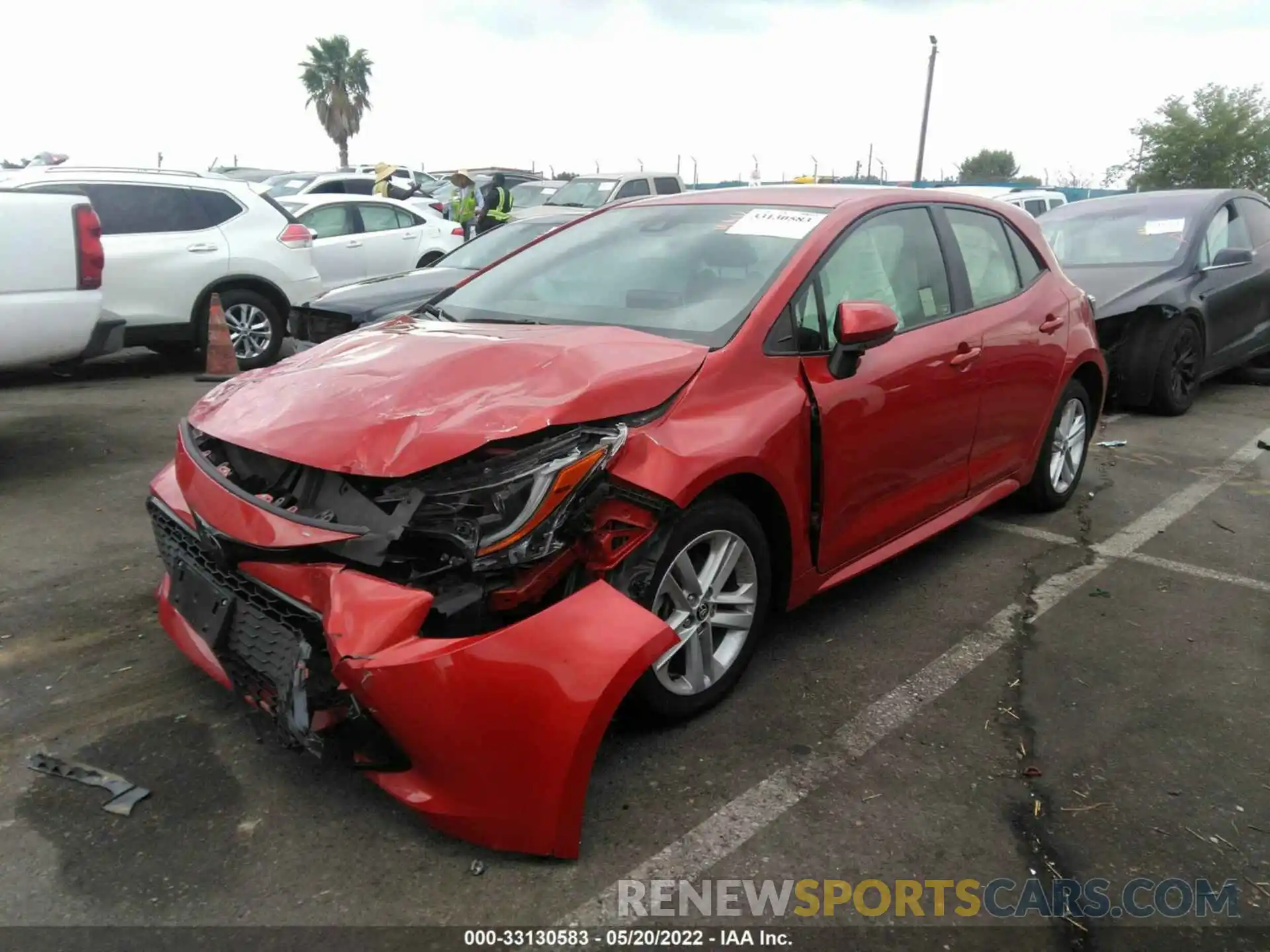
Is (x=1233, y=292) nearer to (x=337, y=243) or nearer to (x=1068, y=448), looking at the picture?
(x=1068, y=448)

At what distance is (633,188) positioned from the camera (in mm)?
14625

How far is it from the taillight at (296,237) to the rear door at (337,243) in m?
1.60

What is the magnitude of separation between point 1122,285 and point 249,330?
23.8 ft

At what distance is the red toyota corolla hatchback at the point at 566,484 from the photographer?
2307 mm

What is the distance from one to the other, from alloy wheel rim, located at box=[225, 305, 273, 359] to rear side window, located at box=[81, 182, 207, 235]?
762mm

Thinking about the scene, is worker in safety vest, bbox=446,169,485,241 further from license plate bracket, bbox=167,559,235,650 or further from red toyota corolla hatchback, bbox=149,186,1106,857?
license plate bracket, bbox=167,559,235,650

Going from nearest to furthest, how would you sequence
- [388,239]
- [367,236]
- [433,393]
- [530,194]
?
[433,393]
[367,236]
[388,239]
[530,194]

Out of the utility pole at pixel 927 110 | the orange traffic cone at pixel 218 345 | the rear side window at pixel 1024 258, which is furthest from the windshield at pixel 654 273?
the utility pole at pixel 927 110

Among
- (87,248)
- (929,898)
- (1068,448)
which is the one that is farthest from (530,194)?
(929,898)

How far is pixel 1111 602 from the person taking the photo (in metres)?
4.08

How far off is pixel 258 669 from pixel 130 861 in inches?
20.9

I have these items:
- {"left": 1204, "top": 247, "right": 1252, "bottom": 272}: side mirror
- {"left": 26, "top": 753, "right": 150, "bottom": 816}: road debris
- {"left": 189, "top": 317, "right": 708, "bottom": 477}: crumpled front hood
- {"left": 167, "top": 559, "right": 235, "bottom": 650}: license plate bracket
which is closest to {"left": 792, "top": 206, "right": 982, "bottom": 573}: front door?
{"left": 189, "top": 317, "right": 708, "bottom": 477}: crumpled front hood

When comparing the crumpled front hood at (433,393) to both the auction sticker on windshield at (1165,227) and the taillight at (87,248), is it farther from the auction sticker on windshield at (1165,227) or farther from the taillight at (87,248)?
the auction sticker on windshield at (1165,227)

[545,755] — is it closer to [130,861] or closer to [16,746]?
[130,861]
